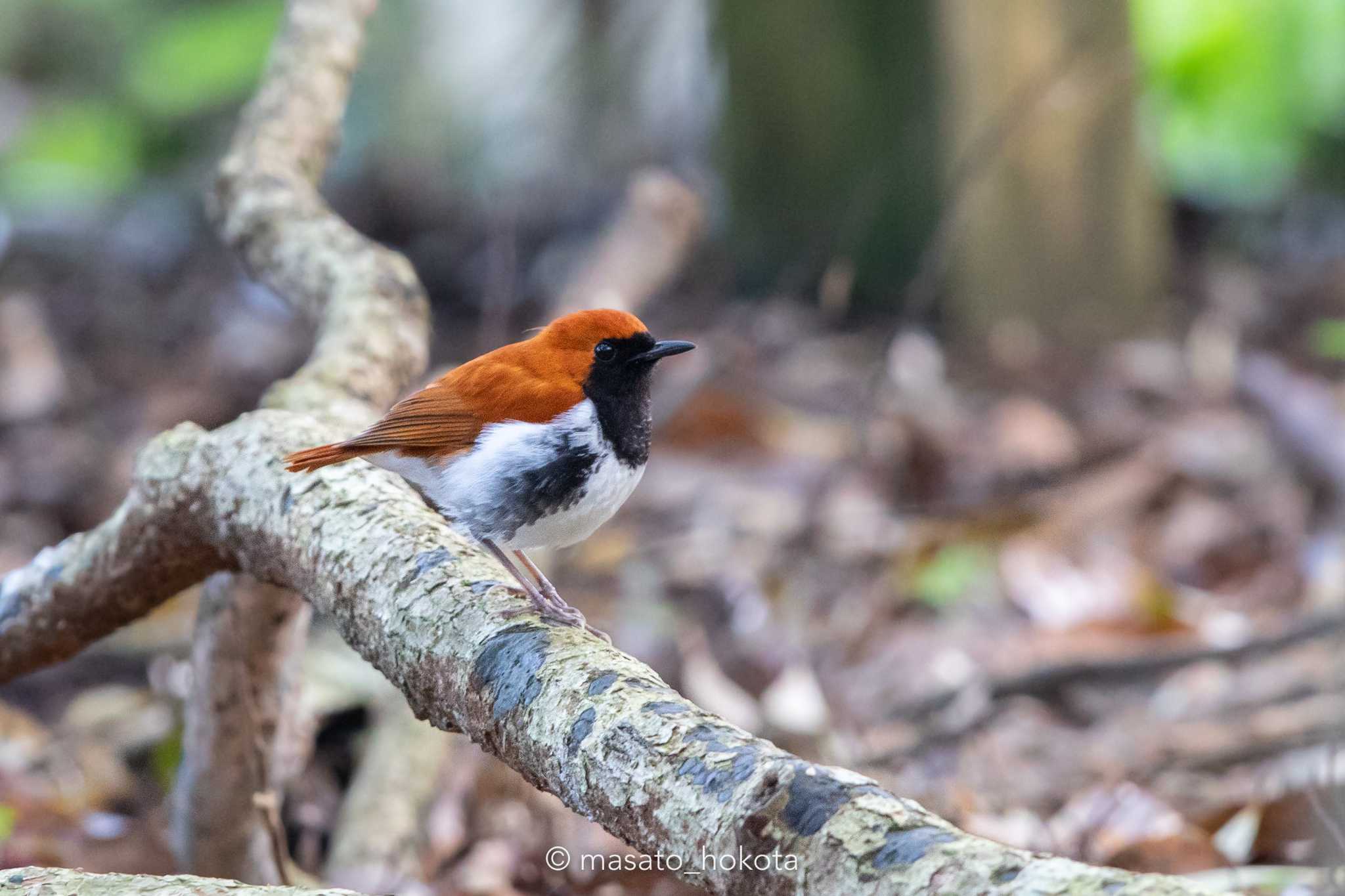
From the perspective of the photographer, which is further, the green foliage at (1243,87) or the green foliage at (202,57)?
the green foliage at (202,57)

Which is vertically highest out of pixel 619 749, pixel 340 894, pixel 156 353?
pixel 156 353

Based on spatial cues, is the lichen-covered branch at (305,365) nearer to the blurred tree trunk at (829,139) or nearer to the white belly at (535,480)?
the white belly at (535,480)

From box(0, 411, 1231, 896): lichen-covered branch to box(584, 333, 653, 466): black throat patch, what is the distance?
398 millimetres

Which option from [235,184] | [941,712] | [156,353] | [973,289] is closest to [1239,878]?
[941,712]

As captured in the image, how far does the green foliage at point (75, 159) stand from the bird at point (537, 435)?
25.8ft

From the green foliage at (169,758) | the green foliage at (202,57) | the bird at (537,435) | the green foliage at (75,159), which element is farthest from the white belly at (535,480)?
the green foliage at (75,159)

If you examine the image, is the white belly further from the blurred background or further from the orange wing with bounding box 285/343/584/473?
the blurred background

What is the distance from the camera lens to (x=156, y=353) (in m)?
7.75

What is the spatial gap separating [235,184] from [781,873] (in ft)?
8.59

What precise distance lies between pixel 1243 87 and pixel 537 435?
23.3 ft

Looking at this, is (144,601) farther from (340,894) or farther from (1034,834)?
(1034,834)

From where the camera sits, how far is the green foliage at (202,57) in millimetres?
8820

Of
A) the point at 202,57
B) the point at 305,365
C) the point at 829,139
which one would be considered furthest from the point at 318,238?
the point at 202,57

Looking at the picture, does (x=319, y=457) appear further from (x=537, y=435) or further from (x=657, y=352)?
(x=657, y=352)
